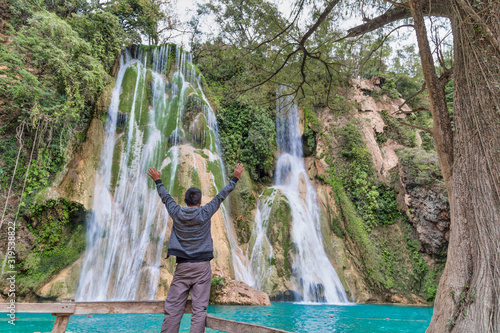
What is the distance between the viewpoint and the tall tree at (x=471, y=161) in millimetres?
2766

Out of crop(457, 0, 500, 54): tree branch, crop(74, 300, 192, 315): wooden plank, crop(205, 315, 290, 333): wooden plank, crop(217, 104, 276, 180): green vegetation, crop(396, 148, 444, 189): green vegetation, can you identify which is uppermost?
crop(217, 104, 276, 180): green vegetation

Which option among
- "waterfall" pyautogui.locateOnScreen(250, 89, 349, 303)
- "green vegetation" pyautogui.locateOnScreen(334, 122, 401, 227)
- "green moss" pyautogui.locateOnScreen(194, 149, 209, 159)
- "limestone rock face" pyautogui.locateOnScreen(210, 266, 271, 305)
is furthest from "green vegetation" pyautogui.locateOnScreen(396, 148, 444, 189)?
"green moss" pyautogui.locateOnScreen(194, 149, 209, 159)

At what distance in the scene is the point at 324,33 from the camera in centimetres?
600

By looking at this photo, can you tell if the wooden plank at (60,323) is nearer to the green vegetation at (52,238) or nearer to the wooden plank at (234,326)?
the wooden plank at (234,326)

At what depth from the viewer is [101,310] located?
2.58 m

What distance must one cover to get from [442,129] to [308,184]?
10850mm

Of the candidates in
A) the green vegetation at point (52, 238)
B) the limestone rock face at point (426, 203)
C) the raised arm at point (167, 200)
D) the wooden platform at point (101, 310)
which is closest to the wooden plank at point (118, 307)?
the wooden platform at point (101, 310)

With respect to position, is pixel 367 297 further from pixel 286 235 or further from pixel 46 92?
pixel 46 92

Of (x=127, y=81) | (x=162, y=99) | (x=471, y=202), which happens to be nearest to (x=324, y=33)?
(x=471, y=202)

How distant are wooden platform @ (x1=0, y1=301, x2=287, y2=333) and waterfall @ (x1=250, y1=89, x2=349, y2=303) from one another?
6981 mm

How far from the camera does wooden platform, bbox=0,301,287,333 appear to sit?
2388 mm

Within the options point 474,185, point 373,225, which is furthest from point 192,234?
point 373,225

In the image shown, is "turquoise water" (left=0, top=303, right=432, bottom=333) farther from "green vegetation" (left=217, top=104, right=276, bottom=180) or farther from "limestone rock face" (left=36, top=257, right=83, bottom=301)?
"green vegetation" (left=217, top=104, right=276, bottom=180)

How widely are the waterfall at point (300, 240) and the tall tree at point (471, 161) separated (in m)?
5.31
